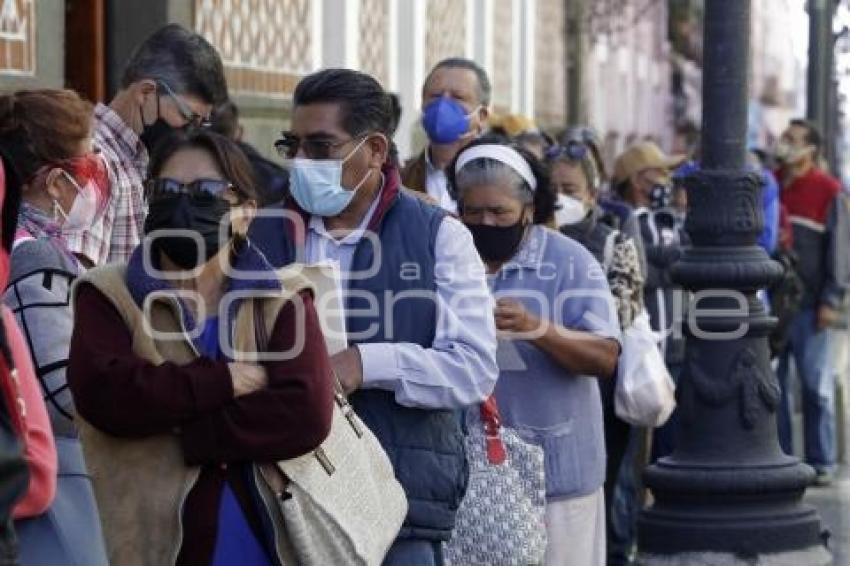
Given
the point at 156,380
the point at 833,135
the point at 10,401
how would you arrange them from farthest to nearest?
the point at 833,135 < the point at 156,380 < the point at 10,401

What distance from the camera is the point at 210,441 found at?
4840 millimetres

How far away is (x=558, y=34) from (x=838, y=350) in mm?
11179

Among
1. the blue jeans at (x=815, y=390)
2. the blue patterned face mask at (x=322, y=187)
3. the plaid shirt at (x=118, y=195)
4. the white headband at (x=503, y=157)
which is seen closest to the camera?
the blue patterned face mask at (x=322, y=187)

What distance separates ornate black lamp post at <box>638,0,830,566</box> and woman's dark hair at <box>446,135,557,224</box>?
8.81 feet

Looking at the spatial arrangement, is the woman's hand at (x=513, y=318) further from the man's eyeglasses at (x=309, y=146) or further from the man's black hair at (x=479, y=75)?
the man's black hair at (x=479, y=75)

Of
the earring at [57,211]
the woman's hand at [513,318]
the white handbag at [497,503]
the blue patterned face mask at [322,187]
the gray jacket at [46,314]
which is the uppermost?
the blue patterned face mask at [322,187]

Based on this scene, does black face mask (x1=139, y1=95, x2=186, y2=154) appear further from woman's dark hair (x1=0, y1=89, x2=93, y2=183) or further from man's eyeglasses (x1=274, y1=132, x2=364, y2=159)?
woman's dark hair (x1=0, y1=89, x2=93, y2=183)

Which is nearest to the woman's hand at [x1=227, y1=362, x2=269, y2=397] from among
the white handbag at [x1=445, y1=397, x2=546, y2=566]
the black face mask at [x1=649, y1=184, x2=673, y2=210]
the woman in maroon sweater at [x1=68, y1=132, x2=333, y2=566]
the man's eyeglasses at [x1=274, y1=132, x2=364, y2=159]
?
the woman in maroon sweater at [x1=68, y1=132, x2=333, y2=566]

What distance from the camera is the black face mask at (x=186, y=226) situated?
16.2 feet

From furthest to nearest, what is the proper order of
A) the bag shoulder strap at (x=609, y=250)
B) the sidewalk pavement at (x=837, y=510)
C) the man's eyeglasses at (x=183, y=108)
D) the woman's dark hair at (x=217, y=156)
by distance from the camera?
the sidewalk pavement at (x=837, y=510) → the bag shoulder strap at (x=609, y=250) → the man's eyeglasses at (x=183, y=108) → the woman's dark hair at (x=217, y=156)

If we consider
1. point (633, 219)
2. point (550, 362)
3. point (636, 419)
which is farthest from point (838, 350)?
point (550, 362)

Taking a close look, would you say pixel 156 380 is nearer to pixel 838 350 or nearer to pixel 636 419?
pixel 636 419

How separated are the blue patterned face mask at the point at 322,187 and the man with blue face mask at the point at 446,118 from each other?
266 centimetres

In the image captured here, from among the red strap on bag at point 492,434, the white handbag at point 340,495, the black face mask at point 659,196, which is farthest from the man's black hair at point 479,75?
the white handbag at point 340,495
